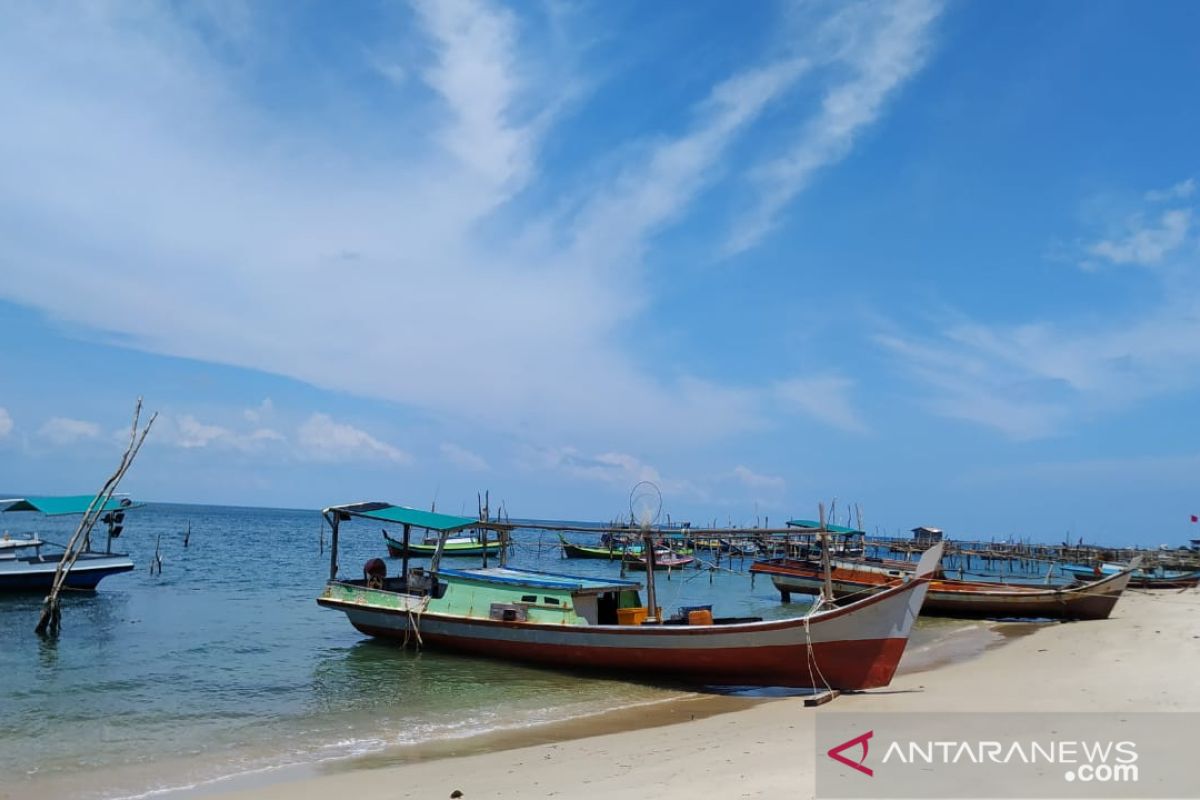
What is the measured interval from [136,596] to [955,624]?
27498 mm

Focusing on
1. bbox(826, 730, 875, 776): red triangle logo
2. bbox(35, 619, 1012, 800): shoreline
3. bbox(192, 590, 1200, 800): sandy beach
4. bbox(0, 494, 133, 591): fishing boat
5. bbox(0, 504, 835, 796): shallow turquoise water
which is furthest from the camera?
bbox(0, 494, 133, 591): fishing boat

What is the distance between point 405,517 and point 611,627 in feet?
24.4

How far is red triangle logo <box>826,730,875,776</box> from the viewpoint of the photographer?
766cm

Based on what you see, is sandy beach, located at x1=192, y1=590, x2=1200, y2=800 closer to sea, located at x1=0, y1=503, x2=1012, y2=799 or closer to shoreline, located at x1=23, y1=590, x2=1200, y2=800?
shoreline, located at x1=23, y1=590, x2=1200, y2=800

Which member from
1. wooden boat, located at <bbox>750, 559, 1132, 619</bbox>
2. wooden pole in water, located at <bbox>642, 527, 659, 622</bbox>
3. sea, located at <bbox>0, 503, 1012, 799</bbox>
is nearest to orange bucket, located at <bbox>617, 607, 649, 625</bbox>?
wooden pole in water, located at <bbox>642, 527, 659, 622</bbox>

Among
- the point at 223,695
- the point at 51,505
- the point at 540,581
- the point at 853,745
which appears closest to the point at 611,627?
the point at 540,581

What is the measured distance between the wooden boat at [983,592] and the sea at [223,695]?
154 centimetres

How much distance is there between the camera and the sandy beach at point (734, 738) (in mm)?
7910

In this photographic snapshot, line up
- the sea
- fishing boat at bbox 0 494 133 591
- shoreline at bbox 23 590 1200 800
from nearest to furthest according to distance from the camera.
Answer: shoreline at bbox 23 590 1200 800 < the sea < fishing boat at bbox 0 494 133 591

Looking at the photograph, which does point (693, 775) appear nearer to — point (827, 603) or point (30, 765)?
point (827, 603)

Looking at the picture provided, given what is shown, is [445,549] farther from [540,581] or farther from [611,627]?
[611,627]

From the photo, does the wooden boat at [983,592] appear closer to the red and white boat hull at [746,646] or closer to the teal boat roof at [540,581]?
the teal boat roof at [540,581]

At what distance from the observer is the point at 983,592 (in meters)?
25.5

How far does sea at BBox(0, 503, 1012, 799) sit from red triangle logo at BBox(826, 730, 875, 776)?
15.4 feet
